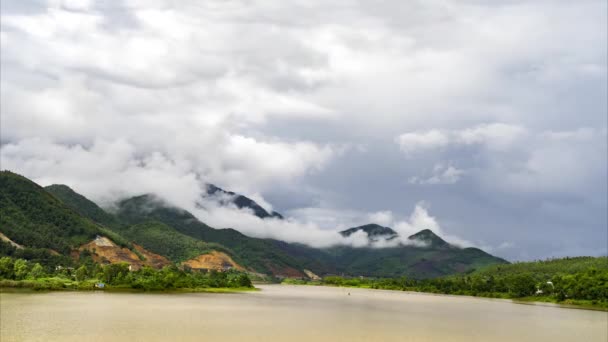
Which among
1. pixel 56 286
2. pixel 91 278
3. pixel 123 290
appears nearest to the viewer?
pixel 56 286

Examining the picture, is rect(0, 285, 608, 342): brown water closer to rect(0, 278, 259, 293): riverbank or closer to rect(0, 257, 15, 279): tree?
rect(0, 278, 259, 293): riverbank

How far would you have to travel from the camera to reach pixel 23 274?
427 feet

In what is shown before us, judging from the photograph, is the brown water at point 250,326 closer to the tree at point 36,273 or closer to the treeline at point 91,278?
the treeline at point 91,278

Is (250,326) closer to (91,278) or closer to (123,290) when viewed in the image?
(123,290)

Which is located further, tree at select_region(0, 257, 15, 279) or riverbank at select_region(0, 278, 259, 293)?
tree at select_region(0, 257, 15, 279)

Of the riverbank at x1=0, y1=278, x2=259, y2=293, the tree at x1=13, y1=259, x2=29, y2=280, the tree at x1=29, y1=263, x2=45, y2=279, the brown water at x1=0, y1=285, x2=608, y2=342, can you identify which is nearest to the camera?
the brown water at x1=0, y1=285, x2=608, y2=342

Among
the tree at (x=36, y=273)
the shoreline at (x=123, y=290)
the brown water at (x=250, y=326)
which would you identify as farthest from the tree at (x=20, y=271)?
the brown water at (x=250, y=326)

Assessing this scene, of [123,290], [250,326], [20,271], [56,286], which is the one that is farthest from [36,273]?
[250,326]

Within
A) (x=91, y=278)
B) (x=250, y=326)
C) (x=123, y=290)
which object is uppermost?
(x=91, y=278)

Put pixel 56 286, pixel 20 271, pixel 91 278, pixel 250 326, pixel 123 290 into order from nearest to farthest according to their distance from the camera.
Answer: pixel 250 326
pixel 56 286
pixel 123 290
pixel 20 271
pixel 91 278

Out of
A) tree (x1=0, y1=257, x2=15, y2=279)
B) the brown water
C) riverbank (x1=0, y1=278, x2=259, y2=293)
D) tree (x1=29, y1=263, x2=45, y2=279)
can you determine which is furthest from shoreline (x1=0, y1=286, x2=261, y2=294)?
the brown water

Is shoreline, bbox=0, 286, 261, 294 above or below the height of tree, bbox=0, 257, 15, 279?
below

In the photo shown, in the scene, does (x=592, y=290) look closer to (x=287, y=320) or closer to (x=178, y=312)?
(x=287, y=320)

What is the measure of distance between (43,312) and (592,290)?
11619 centimetres
